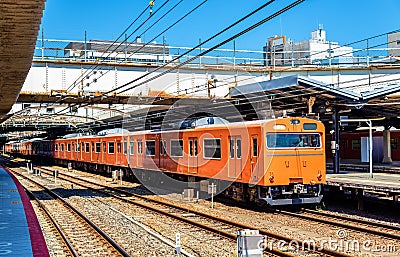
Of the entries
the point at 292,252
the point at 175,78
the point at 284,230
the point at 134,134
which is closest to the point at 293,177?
the point at 284,230

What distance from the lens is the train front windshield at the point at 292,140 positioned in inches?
523

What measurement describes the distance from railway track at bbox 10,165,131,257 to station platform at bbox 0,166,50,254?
0.61 metres

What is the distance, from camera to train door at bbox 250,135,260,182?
1336 cm

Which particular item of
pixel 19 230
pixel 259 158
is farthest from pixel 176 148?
Answer: pixel 19 230

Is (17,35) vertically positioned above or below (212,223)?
above

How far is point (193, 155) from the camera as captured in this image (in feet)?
53.8

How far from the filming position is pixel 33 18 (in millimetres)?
5840

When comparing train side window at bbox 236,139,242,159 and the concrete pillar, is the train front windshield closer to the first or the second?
train side window at bbox 236,139,242,159

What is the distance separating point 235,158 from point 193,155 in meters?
2.48

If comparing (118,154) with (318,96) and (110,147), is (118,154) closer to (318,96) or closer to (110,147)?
(110,147)

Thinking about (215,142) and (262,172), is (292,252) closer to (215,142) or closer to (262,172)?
(262,172)

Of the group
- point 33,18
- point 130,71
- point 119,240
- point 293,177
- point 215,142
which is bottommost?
point 119,240

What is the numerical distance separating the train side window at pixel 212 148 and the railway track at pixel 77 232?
4.16 meters

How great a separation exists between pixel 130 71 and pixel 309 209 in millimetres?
9423
